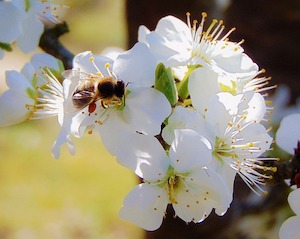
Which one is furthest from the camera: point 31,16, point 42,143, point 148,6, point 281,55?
point 42,143

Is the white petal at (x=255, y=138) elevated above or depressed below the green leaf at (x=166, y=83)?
below

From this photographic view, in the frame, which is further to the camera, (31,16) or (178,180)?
(31,16)

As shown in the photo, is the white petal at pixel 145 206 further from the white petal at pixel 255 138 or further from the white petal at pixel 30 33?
the white petal at pixel 30 33

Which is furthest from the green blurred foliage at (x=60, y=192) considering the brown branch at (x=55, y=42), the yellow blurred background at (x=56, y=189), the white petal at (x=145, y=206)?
the white petal at (x=145, y=206)

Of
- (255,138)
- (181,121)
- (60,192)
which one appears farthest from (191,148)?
(60,192)

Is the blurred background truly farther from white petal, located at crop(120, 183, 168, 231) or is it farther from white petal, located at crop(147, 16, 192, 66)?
white petal, located at crop(120, 183, 168, 231)

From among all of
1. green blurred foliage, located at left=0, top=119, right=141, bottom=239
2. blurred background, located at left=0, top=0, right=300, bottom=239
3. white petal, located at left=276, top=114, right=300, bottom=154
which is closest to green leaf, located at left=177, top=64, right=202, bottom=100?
white petal, located at left=276, top=114, right=300, bottom=154

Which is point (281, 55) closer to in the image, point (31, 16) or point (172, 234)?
point (172, 234)

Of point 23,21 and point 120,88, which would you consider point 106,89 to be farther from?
point 23,21

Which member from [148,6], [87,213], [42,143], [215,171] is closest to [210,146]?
[215,171]
